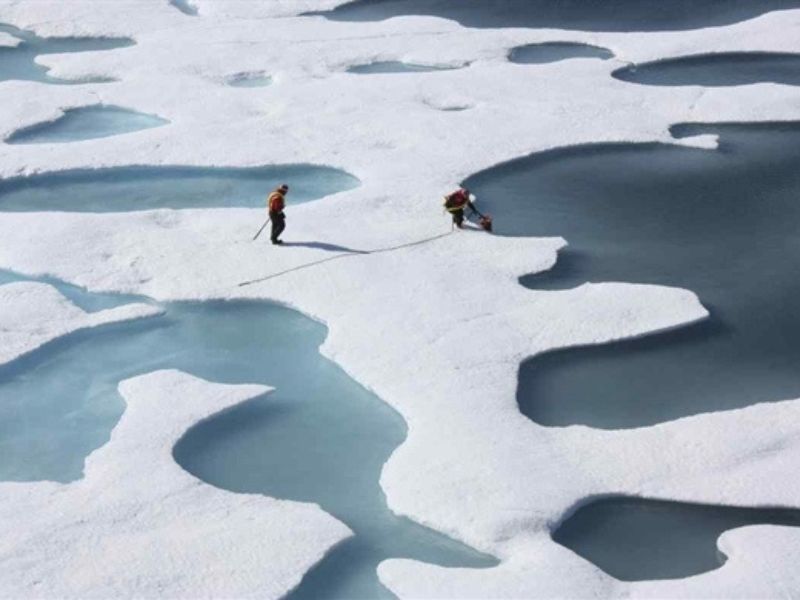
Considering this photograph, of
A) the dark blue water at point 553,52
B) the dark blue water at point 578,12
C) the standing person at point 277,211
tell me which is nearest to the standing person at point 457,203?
the standing person at point 277,211

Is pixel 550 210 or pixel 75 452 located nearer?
pixel 75 452

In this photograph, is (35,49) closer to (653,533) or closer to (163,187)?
(163,187)

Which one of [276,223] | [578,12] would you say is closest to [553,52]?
[578,12]

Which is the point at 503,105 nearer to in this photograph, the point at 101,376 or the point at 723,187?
the point at 723,187

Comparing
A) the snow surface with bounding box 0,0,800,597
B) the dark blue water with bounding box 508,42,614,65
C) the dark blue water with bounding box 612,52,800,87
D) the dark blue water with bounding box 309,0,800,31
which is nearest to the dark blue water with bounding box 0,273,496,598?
the snow surface with bounding box 0,0,800,597

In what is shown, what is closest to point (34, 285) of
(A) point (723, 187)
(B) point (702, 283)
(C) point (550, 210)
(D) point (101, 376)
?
(D) point (101, 376)

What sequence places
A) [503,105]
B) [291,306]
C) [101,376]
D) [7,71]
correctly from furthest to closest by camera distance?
[7,71]
[503,105]
[291,306]
[101,376]

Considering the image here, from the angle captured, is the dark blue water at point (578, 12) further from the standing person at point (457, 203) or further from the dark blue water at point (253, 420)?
the dark blue water at point (253, 420)
